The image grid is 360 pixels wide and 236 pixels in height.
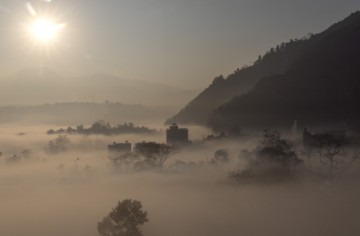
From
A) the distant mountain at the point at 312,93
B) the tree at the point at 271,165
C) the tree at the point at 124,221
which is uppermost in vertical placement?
the distant mountain at the point at 312,93

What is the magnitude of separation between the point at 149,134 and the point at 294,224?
253 feet

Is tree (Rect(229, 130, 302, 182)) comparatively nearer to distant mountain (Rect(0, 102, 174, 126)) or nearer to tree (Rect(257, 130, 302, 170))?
tree (Rect(257, 130, 302, 170))

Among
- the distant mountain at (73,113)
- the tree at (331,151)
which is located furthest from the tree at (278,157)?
the distant mountain at (73,113)

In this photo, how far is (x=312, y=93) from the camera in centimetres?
10612

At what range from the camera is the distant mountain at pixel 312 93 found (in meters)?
100

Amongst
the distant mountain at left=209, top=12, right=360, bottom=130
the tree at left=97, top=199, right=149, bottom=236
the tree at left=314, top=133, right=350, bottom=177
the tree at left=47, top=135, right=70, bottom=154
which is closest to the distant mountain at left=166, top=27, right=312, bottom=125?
the distant mountain at left=209, top=12, right=360, bottom=130

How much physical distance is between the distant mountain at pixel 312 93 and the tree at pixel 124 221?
66272mm

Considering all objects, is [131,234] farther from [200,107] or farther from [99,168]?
[200,107]

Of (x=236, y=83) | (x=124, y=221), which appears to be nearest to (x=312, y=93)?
(x=236, y=83)

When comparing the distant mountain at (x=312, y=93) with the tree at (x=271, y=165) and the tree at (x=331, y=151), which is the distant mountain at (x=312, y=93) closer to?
the tree at (x=331, y=151)

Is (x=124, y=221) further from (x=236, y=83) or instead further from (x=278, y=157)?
(x=236, y=83)

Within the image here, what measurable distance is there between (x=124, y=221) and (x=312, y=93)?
76.9 m

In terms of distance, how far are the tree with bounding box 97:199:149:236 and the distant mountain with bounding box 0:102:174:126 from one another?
12481cm

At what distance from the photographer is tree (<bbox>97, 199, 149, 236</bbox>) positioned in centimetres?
3638
